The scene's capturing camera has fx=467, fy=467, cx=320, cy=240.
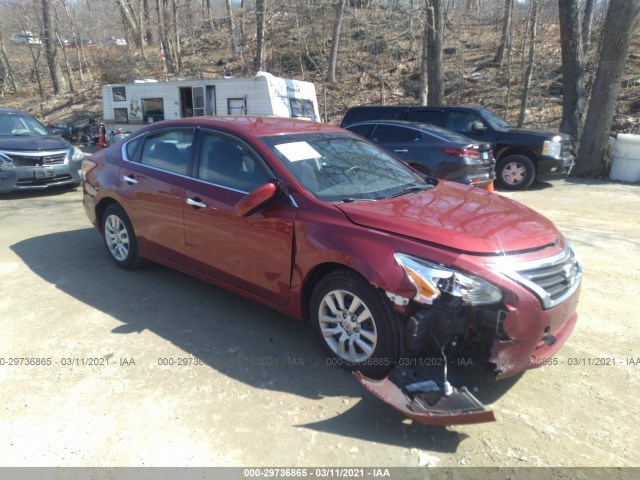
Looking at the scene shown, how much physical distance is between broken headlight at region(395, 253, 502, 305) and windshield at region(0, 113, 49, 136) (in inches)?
393

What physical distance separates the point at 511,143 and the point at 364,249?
339 inches

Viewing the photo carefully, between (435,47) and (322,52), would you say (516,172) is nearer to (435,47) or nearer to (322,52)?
(435,47)

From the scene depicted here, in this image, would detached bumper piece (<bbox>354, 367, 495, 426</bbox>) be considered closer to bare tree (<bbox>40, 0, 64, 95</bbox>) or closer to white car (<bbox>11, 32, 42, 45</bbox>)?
bare tree (<bbox>40, 0, 64, 95</bbox>)

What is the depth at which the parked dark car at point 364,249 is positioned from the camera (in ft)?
8.65

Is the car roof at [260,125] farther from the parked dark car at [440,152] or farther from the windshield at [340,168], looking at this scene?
the parked dark car at [440,152]

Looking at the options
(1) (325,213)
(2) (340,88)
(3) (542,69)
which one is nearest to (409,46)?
(2) (340,88)

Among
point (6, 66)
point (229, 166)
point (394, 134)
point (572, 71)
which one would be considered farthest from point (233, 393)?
point (6, 66)

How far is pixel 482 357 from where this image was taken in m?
2.70

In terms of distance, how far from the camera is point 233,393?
9.92 ft

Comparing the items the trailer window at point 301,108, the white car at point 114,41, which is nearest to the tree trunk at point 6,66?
the white car at point 114,41

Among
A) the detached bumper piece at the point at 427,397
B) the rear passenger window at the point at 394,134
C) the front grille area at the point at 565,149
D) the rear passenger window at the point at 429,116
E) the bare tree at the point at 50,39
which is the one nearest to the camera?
the detached bumper piece at the point at 427,397

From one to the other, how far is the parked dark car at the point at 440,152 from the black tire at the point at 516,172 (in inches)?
80.9

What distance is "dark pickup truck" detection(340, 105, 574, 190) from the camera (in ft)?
33.2

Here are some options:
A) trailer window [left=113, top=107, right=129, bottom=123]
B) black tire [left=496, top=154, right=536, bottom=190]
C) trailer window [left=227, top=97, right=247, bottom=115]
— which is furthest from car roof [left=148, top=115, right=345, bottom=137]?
trailer window [left=113, top=107, right=129, bottom=123]
